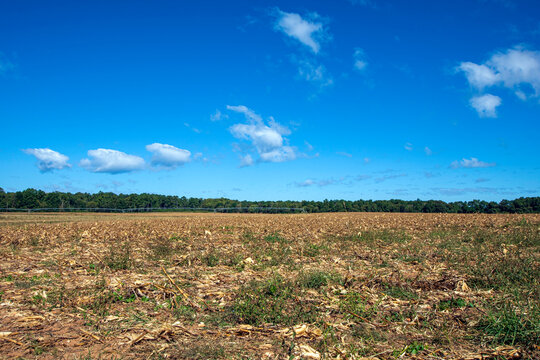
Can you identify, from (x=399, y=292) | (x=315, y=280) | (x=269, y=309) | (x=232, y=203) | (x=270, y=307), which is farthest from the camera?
(x=232, y=203)

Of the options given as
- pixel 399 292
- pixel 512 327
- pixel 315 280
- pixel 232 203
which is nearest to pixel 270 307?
pixel 315 280

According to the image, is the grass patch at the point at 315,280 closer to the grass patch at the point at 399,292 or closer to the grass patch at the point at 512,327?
the grass patch at the point at 399,292

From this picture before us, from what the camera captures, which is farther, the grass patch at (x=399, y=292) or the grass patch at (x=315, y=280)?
the grass patch at (x=315, y=280)

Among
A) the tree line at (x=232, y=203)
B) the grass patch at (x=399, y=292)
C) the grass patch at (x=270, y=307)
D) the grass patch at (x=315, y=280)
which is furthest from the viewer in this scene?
the tree line at (x=232, y=203)

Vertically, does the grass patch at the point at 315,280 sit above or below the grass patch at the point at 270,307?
above

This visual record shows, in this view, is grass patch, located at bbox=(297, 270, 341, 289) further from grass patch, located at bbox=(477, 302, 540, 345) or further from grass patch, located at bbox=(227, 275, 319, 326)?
grass patch, located at bbox=(477, 302, 540, 345)

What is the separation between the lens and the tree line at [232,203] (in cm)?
7856

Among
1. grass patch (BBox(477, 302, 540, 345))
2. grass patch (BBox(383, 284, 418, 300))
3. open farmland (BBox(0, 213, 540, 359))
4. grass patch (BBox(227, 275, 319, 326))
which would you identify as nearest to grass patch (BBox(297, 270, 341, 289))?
open farmland (BBox(0, 213, 540, 359))

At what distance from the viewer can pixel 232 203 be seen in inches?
4299

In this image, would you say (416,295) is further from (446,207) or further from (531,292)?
(446,207)

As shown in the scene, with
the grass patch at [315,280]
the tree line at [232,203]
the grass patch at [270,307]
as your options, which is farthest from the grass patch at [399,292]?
the tree line at [232,203]

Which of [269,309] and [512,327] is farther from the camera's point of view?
[269,309]

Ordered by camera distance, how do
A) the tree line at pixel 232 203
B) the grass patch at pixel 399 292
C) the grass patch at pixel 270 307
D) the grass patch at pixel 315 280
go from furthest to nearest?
the tree line at pixel 232 203, the grass patch at pixel 315 280, the grass patch at pixel 399 292, the grass patch at pixel 270 307

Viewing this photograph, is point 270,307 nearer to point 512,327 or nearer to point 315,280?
point 315,280
